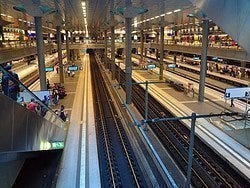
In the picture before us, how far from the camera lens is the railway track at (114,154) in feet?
38.7

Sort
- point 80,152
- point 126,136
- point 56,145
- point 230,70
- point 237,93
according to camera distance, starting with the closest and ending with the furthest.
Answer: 1. point 56,145
2. point 80,152
3. point 126,136
4. point 237,93
5. point 230,70

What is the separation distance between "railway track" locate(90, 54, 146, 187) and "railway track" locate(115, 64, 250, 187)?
6.82 feet

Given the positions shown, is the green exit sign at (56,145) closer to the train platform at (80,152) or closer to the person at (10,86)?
the train platform at (80,152)

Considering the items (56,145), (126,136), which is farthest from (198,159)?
(56,145)

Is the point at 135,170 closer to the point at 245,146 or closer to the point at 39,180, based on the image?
the point at 39,180

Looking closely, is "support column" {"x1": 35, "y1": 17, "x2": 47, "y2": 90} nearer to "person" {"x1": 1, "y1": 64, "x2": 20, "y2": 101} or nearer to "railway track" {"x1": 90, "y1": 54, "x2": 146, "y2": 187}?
"railway track" {"x1": 90, "y1": 54, "x2": 146, "y2": 187}

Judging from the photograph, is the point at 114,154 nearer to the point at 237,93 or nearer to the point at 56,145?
the point at 56,145

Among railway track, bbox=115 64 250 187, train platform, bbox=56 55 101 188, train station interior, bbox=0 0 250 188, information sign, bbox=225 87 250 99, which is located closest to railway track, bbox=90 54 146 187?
train station interior, bbox=0 0 250 188

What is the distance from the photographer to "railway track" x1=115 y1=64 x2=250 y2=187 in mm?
11852

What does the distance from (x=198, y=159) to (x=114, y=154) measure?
13.3 ft

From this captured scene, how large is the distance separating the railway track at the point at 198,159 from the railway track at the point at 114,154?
81.9 inches

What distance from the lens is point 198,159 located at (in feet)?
45.8

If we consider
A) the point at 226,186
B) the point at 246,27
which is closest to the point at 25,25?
the point at 226,186

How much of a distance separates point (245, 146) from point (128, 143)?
5965 mm
